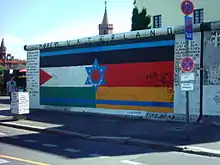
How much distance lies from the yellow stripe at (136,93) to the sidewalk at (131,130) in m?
1.00

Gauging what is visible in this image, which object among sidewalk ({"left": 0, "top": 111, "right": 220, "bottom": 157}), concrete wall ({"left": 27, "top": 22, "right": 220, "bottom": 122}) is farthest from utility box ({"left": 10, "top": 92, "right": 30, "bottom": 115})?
concrete wall ({"left": 27, "top": 22, "right": 220, "bottom": 122})

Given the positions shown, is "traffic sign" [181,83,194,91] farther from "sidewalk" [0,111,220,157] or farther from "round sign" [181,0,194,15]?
"round sign" [181,0,194,15]

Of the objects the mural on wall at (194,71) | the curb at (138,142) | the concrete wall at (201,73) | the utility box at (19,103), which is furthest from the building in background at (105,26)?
the curb at (138,142)

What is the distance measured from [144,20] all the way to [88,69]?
1411 cm

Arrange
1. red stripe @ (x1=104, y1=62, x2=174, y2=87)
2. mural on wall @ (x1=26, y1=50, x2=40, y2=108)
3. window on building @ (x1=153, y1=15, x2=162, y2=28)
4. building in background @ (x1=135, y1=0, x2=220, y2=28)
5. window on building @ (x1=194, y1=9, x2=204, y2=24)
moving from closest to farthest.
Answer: red stripe @ (x1=104, y1=62, x2=174, y2=87), mural on wall @ (x1=26, y1=50, x2=40, y2=108), building in background @ (x1=135, y1=0, x2=220, y2=28), window on building @ (x1=194, y1=9, x2=204, y2=24), window on building @ (x1=153, y1=15, x2=162, y2=28)

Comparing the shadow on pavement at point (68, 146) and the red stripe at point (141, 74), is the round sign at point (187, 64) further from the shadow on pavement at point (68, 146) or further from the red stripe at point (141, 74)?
the red stripe at point (141, 74)

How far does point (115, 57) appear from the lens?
1684 centimetres

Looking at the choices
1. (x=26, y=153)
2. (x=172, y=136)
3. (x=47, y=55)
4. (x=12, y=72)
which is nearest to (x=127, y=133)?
(x=172, y=136)

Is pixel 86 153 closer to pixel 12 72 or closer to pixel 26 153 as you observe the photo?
pixel 26 153

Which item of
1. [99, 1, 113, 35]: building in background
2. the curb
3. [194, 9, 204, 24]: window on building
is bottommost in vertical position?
the curb

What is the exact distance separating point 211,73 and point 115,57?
466cm

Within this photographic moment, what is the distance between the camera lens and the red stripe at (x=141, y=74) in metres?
15.1

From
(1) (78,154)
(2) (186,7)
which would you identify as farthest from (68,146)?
(2) (186,7)

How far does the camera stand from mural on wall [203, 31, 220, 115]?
13719mm
